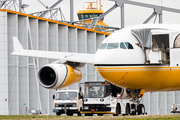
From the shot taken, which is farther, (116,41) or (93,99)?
(93,99)

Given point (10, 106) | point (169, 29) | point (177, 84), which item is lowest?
point (10, 106)

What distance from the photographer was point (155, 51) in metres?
19.9

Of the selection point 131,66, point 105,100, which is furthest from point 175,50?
point 105,100

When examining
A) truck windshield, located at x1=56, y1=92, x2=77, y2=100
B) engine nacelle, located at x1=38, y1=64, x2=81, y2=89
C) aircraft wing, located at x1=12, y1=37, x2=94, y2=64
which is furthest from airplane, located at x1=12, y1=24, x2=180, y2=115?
truck windshield, located at x1=56, y1=92, x2=77, y2=100

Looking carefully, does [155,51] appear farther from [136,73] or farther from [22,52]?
[22,52]

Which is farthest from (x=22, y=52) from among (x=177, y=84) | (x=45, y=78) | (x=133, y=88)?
(x=177, y=84)

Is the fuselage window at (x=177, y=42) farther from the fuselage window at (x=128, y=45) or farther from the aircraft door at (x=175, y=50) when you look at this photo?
the fuselage window at (x=128, y=45)

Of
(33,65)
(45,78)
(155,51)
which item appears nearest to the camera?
(155,51)

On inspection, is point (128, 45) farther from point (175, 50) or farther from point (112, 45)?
point (175, 50)

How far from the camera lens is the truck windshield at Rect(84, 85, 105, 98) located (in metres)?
29.0

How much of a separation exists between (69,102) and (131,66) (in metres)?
11.1

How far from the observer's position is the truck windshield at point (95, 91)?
29.0 meters

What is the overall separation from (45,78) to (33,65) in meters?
11.7

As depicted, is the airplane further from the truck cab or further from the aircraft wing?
the truck cab
